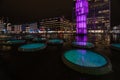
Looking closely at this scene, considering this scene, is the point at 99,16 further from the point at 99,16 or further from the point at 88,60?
the point at 88,60

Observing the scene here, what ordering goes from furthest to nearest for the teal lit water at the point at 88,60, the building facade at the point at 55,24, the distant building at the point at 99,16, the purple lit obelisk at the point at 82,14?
the building facade at the point at 55,24 → the distant building at the point at 99,16 → the purple lit obelisk at the point at 82,14 → the teal lit water at the point at 88,60

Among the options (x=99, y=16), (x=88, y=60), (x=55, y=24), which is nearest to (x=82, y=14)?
(x=88, y=60)

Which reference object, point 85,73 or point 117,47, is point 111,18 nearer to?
point 117,47

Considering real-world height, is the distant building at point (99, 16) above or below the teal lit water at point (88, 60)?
above

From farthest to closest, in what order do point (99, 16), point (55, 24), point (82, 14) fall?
point (55, 24) < point (99, 16) < point (82, 14)

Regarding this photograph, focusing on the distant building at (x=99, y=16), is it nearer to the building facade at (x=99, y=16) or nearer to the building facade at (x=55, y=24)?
the building facade at (x=99, y=16)

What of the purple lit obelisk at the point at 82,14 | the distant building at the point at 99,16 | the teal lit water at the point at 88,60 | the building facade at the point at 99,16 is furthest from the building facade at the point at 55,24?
the teal lit water at the point at 88,60

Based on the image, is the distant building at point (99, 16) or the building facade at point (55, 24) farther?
the building facade at point (55, 24)

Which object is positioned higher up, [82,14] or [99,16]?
[99,16]

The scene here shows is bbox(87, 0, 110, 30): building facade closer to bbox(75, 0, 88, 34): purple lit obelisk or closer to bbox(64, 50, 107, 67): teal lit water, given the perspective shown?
bbox(75, 0, 88, 34): purple lit obelisk

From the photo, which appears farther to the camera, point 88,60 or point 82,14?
point 82,14

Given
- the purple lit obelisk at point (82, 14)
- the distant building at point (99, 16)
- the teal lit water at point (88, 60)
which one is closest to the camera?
the teal lit water at point (88, 60)

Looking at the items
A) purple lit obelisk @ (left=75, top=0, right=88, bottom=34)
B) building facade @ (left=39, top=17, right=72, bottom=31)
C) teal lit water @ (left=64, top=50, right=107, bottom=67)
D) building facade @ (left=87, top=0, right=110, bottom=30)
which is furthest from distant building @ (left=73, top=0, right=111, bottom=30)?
teal lit water @ (left=64, top=50, right=107, bottom=67)

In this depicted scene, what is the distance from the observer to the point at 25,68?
4.58 m
